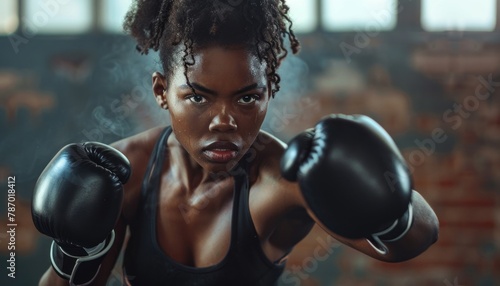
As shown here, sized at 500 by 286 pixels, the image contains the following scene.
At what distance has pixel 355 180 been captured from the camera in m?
1.00

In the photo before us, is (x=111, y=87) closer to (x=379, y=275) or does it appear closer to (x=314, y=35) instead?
(x=314, y=35)

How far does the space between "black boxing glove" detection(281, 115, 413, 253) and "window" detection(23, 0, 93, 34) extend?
1.63 metres

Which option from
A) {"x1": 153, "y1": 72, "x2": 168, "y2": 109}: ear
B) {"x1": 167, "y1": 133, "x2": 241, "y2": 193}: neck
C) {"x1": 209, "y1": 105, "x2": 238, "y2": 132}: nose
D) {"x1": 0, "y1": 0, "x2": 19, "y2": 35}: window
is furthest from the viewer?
{"x1": 0, "y1": 0, "x2": 19, "y2": 35}: window

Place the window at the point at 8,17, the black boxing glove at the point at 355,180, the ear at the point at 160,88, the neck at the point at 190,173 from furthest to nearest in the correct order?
the window at the point at 8,17 → the neck at the point at 190,173 → the ear at the point at 160,88 → the black boxing glove at the point at 355,180

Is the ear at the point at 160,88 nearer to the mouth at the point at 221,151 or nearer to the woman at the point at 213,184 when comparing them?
the woman at the point at 213,184

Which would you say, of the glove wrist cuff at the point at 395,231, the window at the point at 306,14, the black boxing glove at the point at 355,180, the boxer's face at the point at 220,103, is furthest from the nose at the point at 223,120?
the window at the point at 306,14

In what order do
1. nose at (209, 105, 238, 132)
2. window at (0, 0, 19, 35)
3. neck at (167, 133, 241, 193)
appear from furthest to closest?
window at (0, 0, 19, 35) < neck at (167, 133, 241, 193) < nose at (209, 105, 238, 132)

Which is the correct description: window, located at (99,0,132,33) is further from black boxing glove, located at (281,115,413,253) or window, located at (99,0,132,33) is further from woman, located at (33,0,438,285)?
black boxing glove, located at (281,115,413,253)

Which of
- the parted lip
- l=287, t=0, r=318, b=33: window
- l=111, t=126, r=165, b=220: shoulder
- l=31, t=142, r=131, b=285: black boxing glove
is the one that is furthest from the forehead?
l=287, t=0, r=318, b=33: window

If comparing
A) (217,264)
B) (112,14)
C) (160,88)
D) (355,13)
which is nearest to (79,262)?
(217,264)

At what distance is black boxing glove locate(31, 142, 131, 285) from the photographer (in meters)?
1.10

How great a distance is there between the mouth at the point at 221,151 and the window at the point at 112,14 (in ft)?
4.62

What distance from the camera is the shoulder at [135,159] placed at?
4.45 ft

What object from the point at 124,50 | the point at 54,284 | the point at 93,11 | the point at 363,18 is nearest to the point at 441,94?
the point at 363,18
